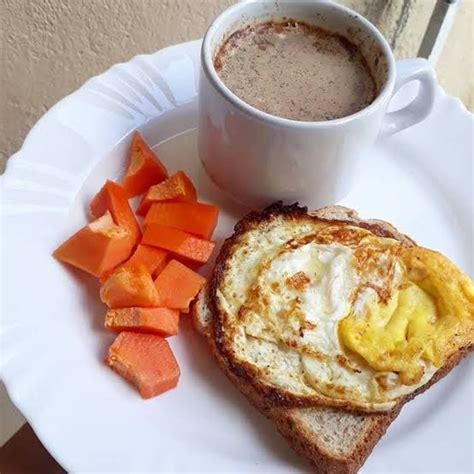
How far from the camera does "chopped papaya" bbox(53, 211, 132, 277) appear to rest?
1337 mm

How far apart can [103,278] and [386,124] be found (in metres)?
0.62

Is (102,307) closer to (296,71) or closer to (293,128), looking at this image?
(293,128)

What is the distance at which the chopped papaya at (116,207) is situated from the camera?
1405 mm

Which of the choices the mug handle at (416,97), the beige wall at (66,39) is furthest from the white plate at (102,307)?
the beige wall at (66,39)

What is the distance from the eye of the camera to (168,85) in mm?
1631

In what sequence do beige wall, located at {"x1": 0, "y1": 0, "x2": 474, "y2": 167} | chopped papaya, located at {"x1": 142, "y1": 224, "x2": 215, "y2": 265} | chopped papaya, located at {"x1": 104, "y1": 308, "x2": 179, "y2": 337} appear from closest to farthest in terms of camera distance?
1. chopped papaya, located at {"x1": 104, "y1": 308, "x2": 179, "y2": 337}
2. chopped papaya, located at {"x1": 142, "y1": 224, "x2": 215, "y2": 265}
3. beige wall, located at {"x1": 0, "y1": 0, "x2": 474, "y2": 167}

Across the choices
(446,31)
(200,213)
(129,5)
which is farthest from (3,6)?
(446,31)

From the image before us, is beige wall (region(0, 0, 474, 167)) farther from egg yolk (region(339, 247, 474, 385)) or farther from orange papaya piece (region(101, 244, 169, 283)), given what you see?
egg yolk (region(339, 247, 474, 385))

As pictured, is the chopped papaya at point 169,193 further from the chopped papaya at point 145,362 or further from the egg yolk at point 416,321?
the egg yolk at point 416,321

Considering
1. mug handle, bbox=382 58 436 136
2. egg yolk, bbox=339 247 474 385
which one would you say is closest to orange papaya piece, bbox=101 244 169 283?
egg yolk, bbox=339 247 474 385

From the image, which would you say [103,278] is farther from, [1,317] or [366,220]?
[366,220]

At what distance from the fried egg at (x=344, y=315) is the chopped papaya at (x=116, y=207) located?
0.20m

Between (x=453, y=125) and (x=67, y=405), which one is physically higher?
(x=453, y=125)

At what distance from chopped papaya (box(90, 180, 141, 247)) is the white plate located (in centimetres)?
3
